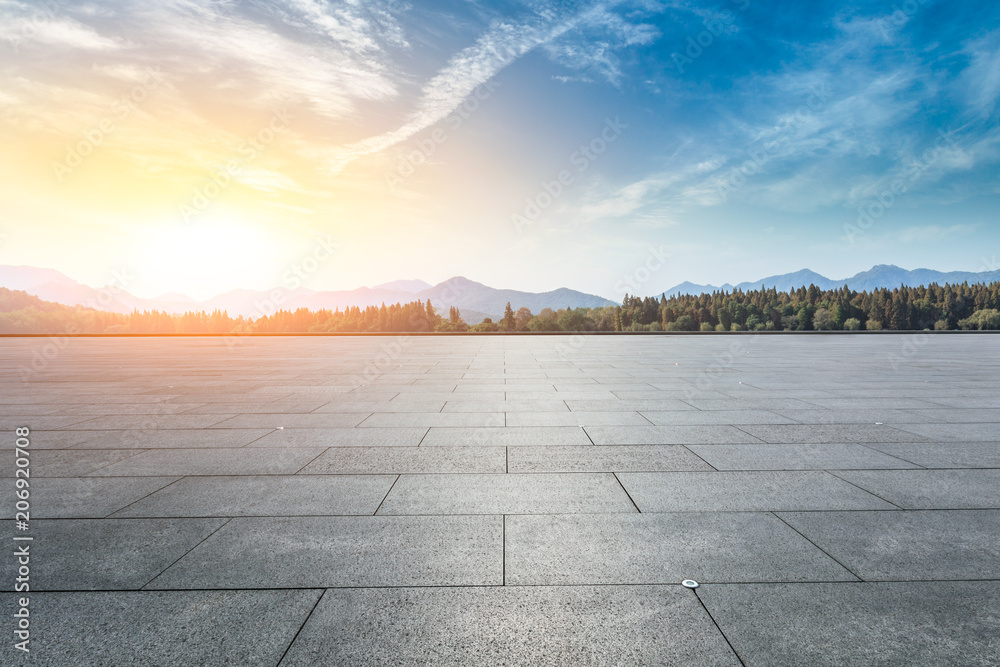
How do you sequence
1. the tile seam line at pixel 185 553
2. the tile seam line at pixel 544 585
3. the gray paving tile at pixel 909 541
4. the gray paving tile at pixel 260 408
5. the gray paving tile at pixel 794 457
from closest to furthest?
the tile seam line at pixel 544 585, the tile seam line at pixel 185 553, the gray paving tile at pixel 909 541, the gray paving tile at pixel 794 457, the gray paving tile at pixel 260 408

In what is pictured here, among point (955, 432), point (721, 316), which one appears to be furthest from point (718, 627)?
point (721, 316)

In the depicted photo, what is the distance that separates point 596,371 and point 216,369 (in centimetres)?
1398

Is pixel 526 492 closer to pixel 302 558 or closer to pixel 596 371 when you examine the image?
pixel 302 558

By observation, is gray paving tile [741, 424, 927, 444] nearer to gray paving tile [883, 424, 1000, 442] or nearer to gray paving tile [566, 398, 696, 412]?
gray paving tile [883, 424, 1000, 442]

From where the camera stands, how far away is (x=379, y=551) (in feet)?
13.8

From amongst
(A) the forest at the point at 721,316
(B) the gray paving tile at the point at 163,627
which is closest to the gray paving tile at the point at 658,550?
(B) the gray paving tile at the point at 163,627

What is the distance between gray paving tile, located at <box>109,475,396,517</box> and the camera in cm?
509

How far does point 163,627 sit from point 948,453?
951cm

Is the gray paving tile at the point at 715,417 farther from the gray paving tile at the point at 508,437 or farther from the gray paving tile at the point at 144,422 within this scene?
the gray paving tile at the point at 144,422

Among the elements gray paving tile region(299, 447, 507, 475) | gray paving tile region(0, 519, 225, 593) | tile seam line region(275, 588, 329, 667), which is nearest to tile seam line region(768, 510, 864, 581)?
gray paving tile region(299, 447, 507, 475)

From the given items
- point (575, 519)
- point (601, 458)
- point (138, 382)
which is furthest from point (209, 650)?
point (138, 382)

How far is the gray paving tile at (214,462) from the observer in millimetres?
6398

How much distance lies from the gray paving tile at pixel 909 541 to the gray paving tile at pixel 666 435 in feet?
9.35

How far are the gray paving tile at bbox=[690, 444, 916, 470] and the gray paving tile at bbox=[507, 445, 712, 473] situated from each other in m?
0.33
